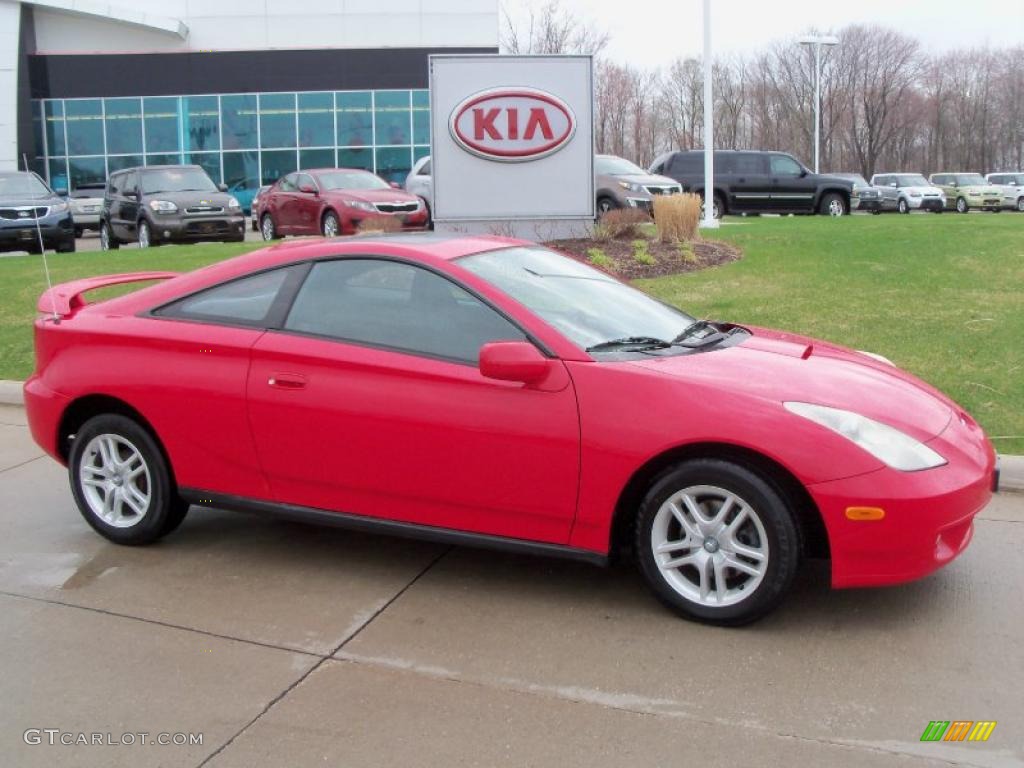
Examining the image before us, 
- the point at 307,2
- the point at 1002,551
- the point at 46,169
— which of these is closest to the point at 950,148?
the point at 307,2

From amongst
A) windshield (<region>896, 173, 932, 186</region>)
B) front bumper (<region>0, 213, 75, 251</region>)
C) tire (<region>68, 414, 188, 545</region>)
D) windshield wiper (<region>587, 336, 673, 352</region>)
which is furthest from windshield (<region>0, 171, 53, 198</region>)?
windshield (<region>896, 173, 932, 186</region>)

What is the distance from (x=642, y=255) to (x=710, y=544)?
29.9 feet

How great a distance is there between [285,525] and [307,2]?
41.7m

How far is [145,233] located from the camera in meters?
20.2

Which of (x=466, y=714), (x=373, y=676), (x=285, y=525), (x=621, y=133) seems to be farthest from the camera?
(x=621, y=133)

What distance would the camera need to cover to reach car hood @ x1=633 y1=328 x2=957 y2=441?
14.1ft

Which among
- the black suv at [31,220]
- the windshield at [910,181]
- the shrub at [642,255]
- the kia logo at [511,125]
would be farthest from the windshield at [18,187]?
the windshield at [910,181]

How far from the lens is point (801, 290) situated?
11.1 metres

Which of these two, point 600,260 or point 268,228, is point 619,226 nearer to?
point 600,260

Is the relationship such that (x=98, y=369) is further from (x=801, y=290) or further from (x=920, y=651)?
(x=801, y=290)

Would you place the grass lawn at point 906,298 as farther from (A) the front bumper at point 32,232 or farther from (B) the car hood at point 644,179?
(A) the front bumper at point 32,232

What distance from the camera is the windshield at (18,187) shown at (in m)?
19.5

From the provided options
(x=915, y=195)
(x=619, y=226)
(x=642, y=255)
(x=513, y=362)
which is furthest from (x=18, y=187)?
(x=915, y=195)

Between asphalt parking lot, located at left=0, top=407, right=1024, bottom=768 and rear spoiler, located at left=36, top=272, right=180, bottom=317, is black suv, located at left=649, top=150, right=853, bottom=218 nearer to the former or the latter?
rear spoiler, located at left=36, top=272, right=180, bottom=317
